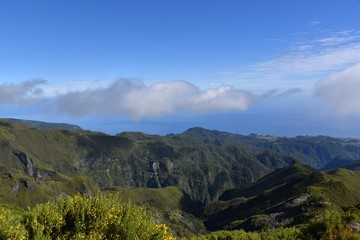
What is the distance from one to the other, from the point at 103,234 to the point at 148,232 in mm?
1539

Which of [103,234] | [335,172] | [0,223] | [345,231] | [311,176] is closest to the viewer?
[0,223]

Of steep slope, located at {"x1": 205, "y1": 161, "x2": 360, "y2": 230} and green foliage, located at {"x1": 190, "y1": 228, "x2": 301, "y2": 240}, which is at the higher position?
green foliage, located at {"x1": 190, "y1": 228, "x2": 301, "y2": 240}

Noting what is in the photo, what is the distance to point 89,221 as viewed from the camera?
12945 millimetres

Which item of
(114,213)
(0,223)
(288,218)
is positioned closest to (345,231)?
(114,213)

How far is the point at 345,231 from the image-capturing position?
47.1 feet

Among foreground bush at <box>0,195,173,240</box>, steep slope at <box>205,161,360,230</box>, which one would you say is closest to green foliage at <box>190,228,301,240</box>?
foreground bush at <box>0,195,173,240</box>

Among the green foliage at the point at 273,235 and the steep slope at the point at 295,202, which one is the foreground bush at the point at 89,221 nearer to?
the green foliage at the point at 273,235

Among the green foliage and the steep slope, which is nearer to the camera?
the green foliage

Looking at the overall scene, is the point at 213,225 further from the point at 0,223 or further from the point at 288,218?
the point at 0,223

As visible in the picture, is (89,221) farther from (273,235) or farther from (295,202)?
(295,202)

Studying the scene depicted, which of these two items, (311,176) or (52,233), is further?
(311,176)

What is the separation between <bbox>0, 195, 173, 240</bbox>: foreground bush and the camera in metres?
12.2

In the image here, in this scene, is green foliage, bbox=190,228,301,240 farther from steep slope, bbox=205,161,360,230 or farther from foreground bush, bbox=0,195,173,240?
steep slope, bbox=205,161,360,230

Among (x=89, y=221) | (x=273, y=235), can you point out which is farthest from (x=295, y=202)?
(x=89, y=221)
